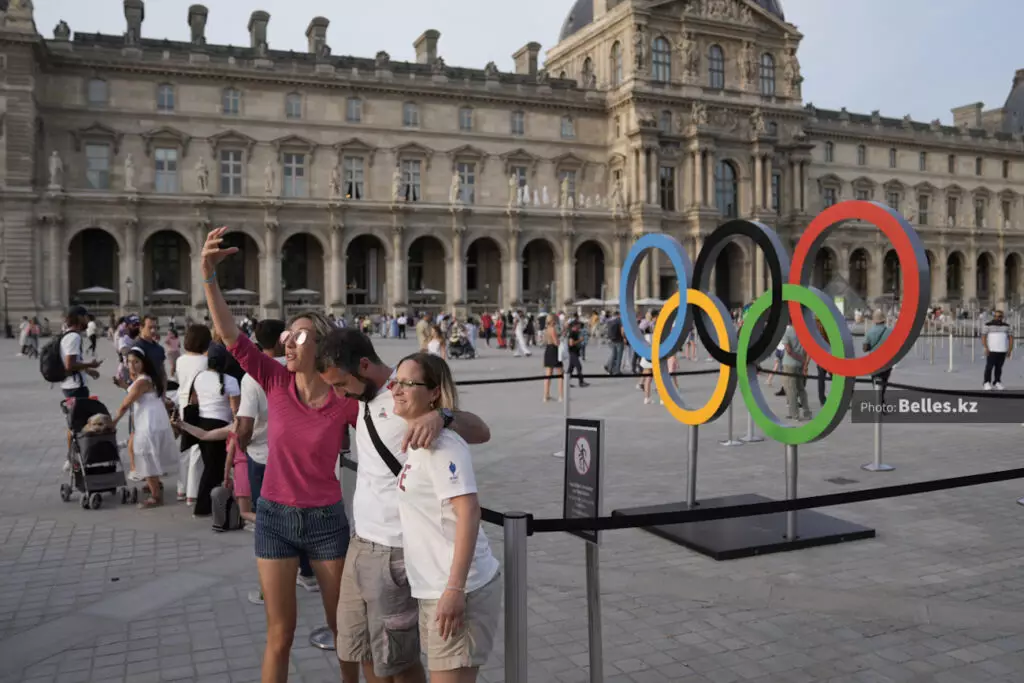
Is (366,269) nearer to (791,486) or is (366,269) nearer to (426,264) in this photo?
(426,264)

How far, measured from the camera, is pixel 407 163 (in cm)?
5084

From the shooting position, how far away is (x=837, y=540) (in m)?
7.75

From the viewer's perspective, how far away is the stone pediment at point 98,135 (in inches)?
1753

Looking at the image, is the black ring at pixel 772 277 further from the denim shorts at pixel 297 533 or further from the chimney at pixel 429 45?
the chimney at pixel 429 45

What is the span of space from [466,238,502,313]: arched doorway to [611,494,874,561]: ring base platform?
4479 cm

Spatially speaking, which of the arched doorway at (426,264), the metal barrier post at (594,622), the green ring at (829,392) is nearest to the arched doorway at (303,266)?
the arched doorway at (426,264)

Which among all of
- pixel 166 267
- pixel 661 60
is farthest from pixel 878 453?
pixel 661 60

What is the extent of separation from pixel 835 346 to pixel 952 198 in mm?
70941

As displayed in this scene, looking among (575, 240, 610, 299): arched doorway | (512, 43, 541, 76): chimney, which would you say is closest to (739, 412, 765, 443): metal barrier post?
(575, 240, 610, 299): arched doorway

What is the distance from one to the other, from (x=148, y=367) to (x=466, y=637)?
6.78m

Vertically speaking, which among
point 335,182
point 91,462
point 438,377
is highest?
point 335,182

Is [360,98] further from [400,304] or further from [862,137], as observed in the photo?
[862,137]

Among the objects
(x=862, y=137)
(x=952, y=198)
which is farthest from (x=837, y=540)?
(x=952, y=198)

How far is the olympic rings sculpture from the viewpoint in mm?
6836
